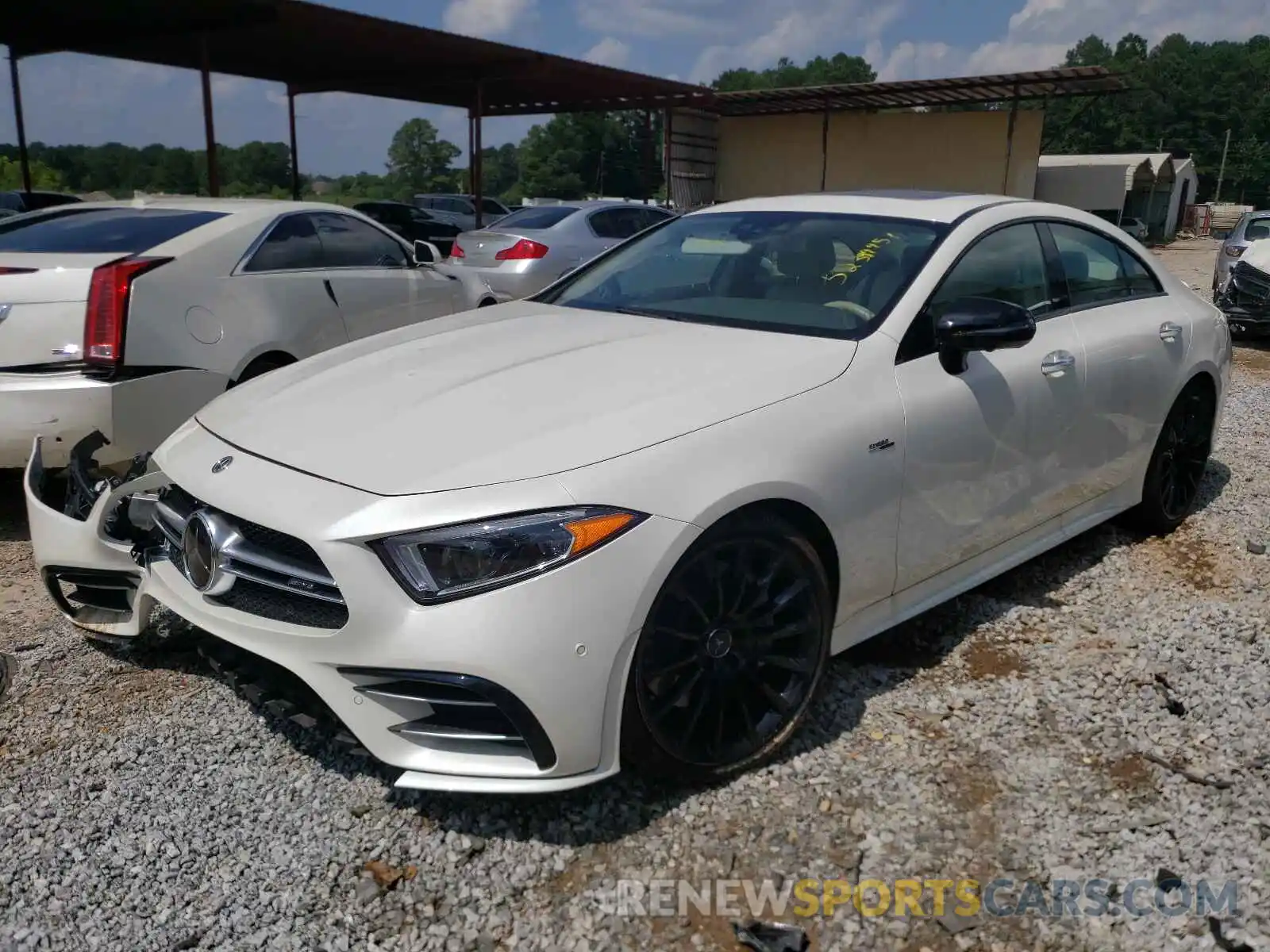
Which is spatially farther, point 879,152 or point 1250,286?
point 879,152

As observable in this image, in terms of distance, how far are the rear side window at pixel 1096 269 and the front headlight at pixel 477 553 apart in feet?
8.75

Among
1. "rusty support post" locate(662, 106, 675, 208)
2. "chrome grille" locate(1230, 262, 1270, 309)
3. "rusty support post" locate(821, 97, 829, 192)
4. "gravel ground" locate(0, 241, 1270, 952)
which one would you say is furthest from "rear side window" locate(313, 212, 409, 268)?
"rusty support post" locate(821, 97, 829, 192)

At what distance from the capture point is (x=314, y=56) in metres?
16.7

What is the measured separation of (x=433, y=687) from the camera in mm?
2301

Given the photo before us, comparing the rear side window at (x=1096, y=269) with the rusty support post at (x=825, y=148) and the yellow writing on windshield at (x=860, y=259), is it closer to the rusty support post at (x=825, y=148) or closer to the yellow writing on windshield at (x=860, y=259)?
the yellow writing on windshield at (x=860, y=259)

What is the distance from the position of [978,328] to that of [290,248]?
3.90m

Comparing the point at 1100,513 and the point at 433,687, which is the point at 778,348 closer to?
the point at 433,687

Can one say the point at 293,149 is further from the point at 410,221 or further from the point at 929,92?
the point at 929,92

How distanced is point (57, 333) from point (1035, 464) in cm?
397

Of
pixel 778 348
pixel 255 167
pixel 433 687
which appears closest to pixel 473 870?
pixel 433 687

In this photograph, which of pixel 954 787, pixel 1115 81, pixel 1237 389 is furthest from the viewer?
pixel 1115 81

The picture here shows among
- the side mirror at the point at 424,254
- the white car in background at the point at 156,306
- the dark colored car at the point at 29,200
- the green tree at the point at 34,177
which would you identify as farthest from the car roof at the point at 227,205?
the green tree at the point at 34,177

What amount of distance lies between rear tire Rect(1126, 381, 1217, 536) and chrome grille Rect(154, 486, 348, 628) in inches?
145

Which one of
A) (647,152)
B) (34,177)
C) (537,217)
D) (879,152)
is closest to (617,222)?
(537,217)
